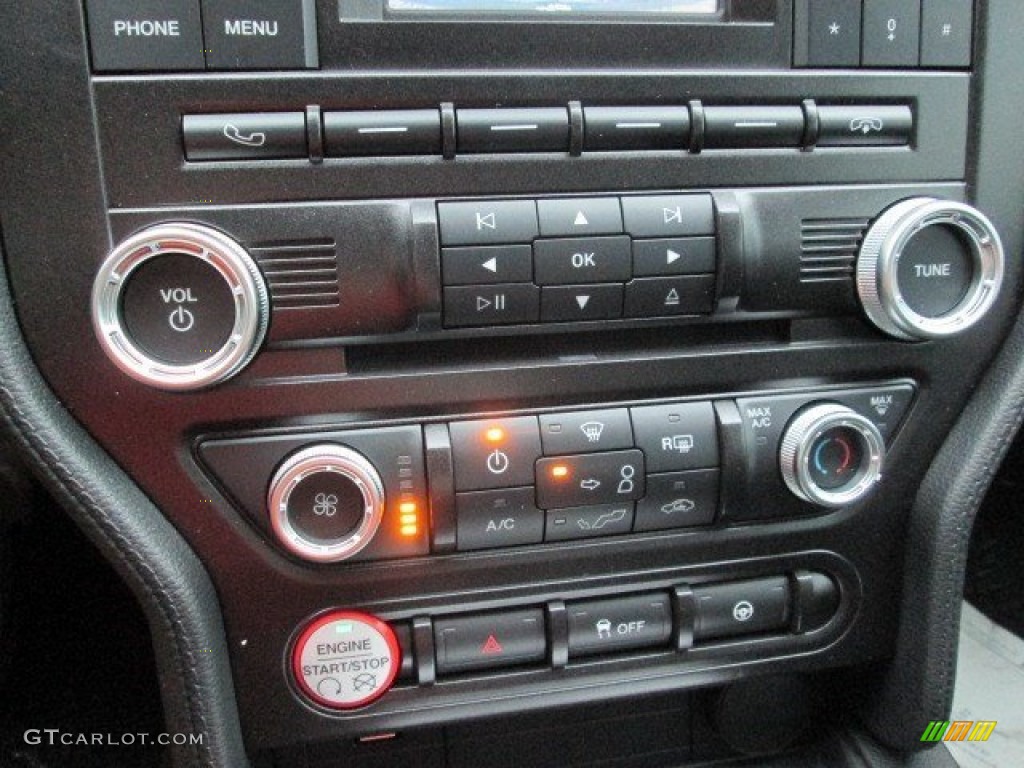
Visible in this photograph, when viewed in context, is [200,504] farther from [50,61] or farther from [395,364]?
[50,61]

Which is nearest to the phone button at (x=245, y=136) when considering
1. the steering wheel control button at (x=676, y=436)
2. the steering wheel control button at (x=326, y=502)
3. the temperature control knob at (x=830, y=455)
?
the steering wheel control button at (x=326, y=502)

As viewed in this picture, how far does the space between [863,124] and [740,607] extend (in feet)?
1.36

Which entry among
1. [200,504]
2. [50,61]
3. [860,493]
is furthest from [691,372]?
[50,61]

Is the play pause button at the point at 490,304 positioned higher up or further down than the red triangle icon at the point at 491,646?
higher up

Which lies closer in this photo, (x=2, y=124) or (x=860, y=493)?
A: (x=2, y=124)

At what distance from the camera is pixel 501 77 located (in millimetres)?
611

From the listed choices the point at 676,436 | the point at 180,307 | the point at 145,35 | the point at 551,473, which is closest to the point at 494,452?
the point at 551,473

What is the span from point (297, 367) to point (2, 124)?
0.82ft

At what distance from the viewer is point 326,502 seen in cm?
64

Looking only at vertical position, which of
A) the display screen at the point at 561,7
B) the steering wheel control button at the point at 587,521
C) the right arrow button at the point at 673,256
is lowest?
the steering wheel control button at the point at 587,521

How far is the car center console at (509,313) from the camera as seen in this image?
0.58 meters

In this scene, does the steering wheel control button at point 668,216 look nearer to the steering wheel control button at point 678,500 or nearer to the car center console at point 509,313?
the car center console at point 509,313

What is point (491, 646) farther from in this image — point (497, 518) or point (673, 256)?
point (673, 256)

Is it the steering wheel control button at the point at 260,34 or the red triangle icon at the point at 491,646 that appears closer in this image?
the steering wheel control button at the point at 260,34
